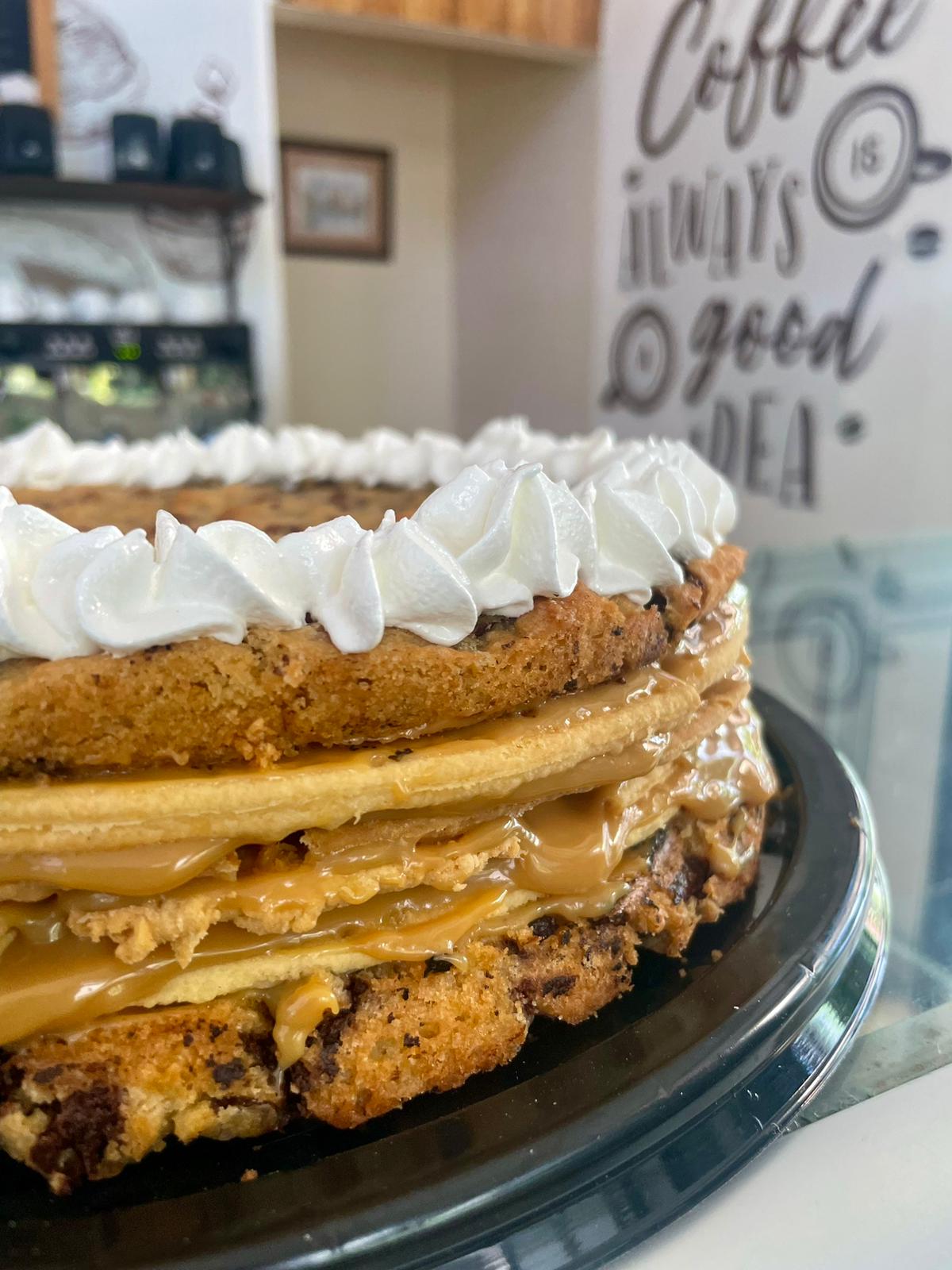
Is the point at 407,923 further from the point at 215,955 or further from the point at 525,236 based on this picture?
the point at 525,236

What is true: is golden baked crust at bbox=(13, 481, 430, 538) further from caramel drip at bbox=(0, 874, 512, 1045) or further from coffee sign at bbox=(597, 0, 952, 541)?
coffee sign at bbox=(597, 0, 952, 541)

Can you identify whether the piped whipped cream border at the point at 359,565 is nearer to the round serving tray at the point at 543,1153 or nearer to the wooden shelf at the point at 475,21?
the round serving tray at the point at 543,1153

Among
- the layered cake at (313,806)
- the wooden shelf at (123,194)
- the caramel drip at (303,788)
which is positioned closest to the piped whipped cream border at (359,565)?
the layered cake at (313,806)

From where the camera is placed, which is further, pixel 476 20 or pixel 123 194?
pixel 476 20

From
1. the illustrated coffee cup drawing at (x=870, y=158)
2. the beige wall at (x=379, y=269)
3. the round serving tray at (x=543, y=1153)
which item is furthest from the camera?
the beige wall at (x=379, y=269)

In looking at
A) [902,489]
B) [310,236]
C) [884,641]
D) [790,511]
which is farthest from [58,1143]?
[310,236]

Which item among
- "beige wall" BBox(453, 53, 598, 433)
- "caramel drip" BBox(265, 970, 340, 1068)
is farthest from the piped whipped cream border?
"beige wall" BBox(453, 53, 598, 433)

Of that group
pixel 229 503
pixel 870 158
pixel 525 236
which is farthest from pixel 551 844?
pixel 525 236
